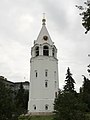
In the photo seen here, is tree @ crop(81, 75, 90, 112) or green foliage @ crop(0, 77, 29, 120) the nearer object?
green foliage @ crop(0, 77, 29, 120)

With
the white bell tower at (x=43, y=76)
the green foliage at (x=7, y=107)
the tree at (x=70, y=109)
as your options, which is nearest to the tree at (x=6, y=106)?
the green foliage at (x=7, y=107)

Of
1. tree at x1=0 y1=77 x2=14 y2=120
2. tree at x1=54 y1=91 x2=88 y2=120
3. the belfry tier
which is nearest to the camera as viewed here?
tree at x1=0 y1=77 x2=14 y2=120

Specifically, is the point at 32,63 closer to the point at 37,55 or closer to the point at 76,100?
the point at 37,55

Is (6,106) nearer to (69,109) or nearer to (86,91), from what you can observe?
(69,109)

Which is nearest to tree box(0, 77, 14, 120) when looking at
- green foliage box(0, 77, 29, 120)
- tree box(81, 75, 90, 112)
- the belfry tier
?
green foliage box(0, 77, 29, 120)

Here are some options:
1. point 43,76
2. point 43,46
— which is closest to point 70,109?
point 43,76

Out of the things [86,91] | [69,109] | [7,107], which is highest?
[86,91]

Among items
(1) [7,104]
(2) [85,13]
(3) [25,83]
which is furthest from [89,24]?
(3) [25,83]

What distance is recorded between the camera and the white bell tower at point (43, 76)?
70.4 m

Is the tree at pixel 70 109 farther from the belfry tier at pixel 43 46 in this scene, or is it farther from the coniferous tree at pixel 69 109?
the belfry tier at pixel 43 46

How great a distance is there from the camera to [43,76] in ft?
238

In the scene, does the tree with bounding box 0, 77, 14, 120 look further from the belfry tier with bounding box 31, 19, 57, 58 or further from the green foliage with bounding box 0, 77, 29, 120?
the belfry tier with bounding box 31, 19, 57, 58

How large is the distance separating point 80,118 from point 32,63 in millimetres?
45242

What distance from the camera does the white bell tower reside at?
70.4 meters
